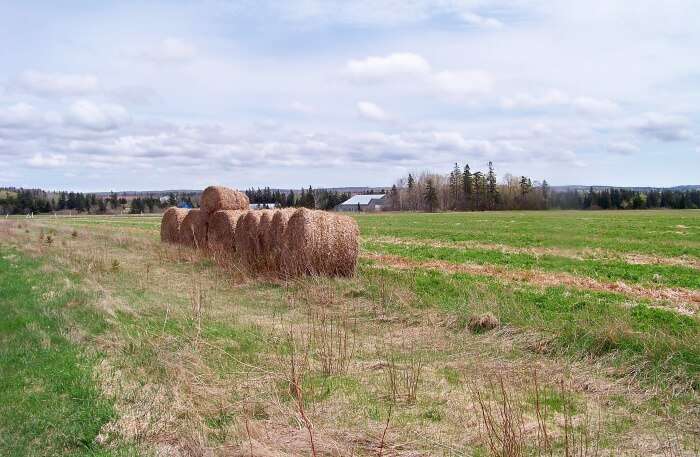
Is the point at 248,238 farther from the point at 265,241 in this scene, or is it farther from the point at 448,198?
the point at 448,198

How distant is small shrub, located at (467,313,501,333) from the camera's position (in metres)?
9.55

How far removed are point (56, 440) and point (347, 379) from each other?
3.12m

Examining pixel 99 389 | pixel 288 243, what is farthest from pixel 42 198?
pixel 99 389

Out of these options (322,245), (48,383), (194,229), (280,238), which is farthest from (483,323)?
(194,229)

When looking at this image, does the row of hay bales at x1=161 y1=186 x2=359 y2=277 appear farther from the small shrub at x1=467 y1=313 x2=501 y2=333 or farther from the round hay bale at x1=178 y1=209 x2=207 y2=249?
the small shrub at x1=467 y1=313 x2=501 y2=333

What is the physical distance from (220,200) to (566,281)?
14.3m

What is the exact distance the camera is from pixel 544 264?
18125 millimetres

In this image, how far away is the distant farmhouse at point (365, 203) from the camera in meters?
123

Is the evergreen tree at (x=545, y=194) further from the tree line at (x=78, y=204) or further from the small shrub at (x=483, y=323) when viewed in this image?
the tree line at (x=78, y=204)

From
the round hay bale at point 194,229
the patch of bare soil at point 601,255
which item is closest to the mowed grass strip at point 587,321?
the patch of bare soil at point 601,255

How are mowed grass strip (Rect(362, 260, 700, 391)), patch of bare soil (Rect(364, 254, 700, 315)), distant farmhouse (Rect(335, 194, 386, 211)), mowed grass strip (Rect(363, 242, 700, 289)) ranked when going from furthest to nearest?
distant farmhouse (Rect(335, 194, 386, 211)) → mowed grass strip (Rect(363, 242, 700, 289)) → patch of bare soil (Rect(364, 254, 700, 315)) → mowed grass strip (Rect(362, 260, 700, 391))

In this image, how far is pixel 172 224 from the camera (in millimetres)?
28625

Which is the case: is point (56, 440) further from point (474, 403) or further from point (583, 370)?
point (583, 370)

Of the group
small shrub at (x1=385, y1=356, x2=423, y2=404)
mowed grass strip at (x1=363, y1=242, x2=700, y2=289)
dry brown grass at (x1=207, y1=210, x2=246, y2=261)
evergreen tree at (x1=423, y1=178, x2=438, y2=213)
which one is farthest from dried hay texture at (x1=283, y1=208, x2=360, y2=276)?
evergreen tree at (x1=423, y1=178, x2=438, y2=213)
